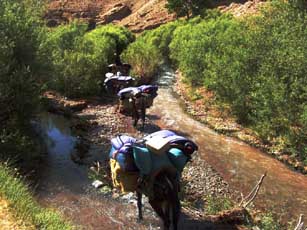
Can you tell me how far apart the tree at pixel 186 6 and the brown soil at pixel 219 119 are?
34.0 metres

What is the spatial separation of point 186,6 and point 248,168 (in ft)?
160

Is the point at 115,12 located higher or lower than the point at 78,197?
lower

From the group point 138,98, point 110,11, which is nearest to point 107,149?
point 138,98

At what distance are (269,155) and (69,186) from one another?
7668 millimetres

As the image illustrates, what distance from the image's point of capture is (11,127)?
1438 cm

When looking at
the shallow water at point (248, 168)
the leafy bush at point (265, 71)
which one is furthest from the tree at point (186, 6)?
the shallow water at point (248, 168)

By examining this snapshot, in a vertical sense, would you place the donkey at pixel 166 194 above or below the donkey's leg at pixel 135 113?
above

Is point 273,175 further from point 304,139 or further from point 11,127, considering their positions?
point 11,127

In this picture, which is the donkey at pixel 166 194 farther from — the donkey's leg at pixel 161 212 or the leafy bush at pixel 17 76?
the leafy bush at pixel 17 76

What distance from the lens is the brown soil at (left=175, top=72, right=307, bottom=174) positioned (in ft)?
52.9

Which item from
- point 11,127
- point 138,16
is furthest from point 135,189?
point 138,16

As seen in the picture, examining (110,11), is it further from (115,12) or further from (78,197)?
(78,197)

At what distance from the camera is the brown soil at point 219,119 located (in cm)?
1613

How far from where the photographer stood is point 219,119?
67.3 feet
